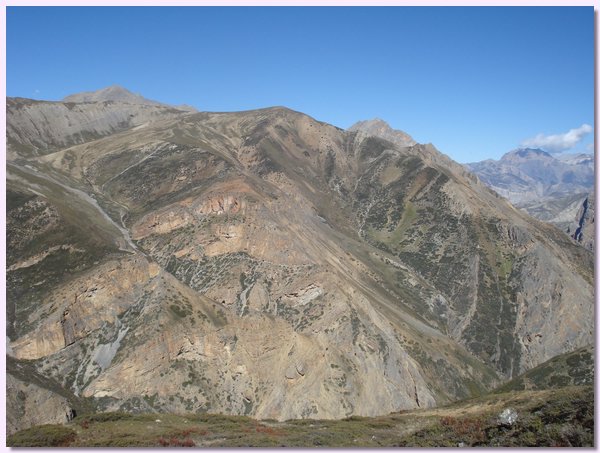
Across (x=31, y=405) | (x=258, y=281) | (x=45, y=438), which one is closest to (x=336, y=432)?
(x=45, y=438)

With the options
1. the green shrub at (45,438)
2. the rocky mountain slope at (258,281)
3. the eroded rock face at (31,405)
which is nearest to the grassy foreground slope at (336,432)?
the green shrub at (45,438)

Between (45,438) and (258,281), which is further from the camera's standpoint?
(258,281)

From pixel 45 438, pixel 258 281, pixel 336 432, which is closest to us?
→ pixel 45 438

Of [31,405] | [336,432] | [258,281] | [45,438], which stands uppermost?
[258,281]

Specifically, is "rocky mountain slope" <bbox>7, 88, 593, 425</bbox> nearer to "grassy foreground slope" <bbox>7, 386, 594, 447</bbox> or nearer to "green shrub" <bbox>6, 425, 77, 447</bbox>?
"grassy foreground slope" <bbox>7, 386, 594, 447</bbox>

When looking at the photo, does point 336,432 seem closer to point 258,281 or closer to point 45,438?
point 45,438

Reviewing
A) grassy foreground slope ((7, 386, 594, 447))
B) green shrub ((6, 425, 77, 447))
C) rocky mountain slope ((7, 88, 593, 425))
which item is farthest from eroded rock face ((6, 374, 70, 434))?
green shrub ((6, 425, 77, 447))

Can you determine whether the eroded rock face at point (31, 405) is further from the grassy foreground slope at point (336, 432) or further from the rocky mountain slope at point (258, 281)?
the grassy foreground slope at point (336, 432)
